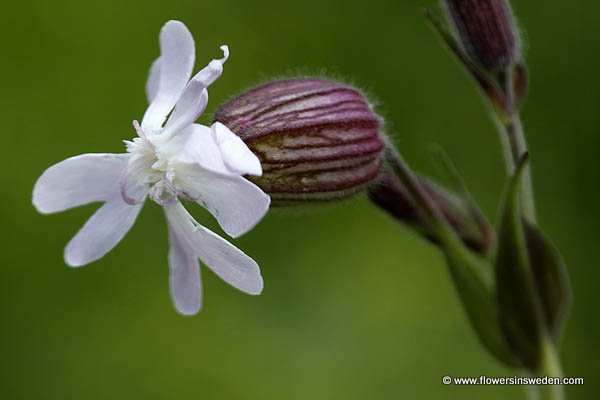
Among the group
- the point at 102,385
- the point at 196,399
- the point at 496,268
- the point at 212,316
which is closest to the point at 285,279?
the point at 212,316

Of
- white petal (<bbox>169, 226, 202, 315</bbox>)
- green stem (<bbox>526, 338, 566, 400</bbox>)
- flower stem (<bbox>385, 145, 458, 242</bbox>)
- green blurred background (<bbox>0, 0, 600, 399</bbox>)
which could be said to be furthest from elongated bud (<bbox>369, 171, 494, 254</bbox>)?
green blurred background (<bbox>0, 0, 600, 399</bbox>)

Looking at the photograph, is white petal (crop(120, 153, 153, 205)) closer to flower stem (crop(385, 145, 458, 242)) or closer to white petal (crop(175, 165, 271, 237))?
white petal (crop(175, 165, 271, 237))

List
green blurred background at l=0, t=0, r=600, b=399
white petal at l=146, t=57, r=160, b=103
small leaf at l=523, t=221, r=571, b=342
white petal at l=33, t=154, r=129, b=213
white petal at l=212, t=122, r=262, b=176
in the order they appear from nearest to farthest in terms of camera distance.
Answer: white petal at l=212, t=122, r=262, b=176, white petal at l=33, t=154, r=129, b=213, white petal at l=146, t=57, r=160, b=103, small leaf at l=523, t=221, r=571, b=342, green blurred background at l=0, t=0, r=600, b=399

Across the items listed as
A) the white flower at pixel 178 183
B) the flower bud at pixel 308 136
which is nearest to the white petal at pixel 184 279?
the white flower at pixel 178 183

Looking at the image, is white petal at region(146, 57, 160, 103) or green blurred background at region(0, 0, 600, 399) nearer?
white petal at region(146, 57, 160, 103)

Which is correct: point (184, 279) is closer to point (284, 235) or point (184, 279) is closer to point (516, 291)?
point (516, 291)
